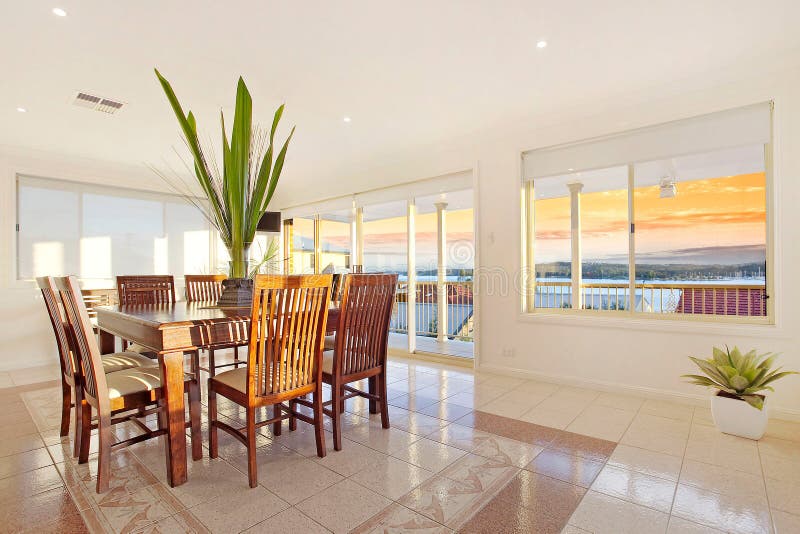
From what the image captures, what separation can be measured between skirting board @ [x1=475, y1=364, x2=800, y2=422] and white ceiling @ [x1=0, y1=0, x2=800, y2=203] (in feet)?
8.29

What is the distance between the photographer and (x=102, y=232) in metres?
5.51

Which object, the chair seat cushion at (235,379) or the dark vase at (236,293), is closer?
the chair seat cushion at (235,379)

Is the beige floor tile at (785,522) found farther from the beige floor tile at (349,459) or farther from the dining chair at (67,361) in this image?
the dining chair at (67,361)

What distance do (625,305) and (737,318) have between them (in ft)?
2.88

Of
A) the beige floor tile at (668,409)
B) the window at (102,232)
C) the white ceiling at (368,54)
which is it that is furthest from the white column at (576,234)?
the window at (102,232)

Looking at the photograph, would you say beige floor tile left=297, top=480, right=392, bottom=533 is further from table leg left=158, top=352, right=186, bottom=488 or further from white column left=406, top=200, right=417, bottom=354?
white column left=406, top=200, right=417, bottom=354

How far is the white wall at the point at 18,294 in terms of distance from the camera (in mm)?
4688

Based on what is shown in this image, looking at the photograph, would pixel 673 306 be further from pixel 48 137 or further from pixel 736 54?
pixel 48 137

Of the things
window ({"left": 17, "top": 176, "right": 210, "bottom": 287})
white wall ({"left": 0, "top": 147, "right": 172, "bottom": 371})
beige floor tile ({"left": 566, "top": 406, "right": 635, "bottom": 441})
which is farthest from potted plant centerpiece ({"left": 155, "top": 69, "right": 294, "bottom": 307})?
window ({"left": 17, "top": 176, "right": 210, "bottom": 287})

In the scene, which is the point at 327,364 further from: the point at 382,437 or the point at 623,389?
the point at 623,389

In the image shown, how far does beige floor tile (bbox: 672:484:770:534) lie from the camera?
1.69 m

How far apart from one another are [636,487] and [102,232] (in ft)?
21.6

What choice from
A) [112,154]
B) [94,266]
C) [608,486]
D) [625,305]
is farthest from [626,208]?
[94,266]

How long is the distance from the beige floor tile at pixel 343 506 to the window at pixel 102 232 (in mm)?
5167
